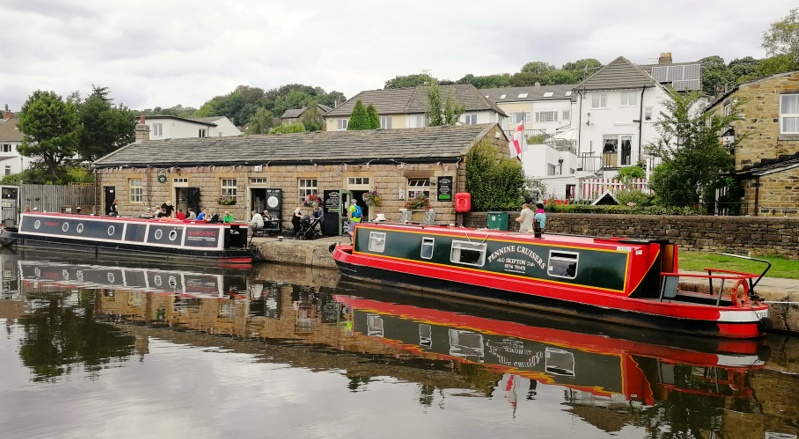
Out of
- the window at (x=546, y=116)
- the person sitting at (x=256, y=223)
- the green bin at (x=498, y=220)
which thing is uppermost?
the window at (x=546, y=116)

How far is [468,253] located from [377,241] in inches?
110

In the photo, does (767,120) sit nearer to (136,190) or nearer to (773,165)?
(773,165)

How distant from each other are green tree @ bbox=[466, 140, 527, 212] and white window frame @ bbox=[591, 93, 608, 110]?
16.1 metres

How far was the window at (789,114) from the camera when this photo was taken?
58.0ft

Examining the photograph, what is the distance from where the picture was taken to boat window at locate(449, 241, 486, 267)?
13023mm

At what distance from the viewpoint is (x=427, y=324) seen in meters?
11.0

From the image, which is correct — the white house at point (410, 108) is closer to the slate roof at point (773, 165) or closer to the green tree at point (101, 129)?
the green tree at point (101, 129)

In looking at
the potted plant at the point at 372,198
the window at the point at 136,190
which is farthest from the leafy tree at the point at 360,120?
the potted plant at the point at 372,198

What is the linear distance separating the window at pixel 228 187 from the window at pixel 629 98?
833 inches

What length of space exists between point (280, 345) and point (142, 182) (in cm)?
1846

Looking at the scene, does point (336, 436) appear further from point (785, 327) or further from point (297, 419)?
point (785, 327)

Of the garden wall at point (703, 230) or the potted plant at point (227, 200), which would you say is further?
the potted plant at point (227, 200)

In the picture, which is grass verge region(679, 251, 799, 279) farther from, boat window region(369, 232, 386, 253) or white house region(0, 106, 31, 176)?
white house region(0, 106, 31, 176)

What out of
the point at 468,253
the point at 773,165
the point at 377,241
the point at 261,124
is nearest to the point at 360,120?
the point at 377,241
